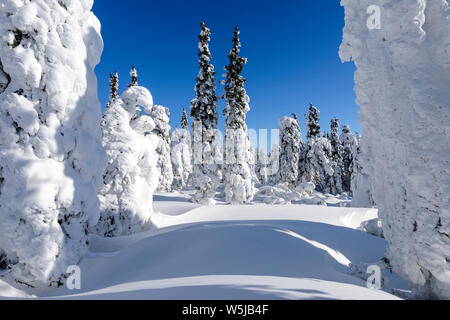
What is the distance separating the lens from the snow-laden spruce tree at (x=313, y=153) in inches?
1139

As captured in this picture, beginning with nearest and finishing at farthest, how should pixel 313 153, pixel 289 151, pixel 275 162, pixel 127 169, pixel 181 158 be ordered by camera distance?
pixel 127 169 < pixel 289 151 < pixel 313 153 < pixel 275 162 < pixel 181 158

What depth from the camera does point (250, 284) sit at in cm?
323

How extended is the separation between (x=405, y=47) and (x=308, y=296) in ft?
15.9

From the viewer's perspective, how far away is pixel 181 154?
4078 cm

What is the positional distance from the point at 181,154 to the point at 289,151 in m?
20.5

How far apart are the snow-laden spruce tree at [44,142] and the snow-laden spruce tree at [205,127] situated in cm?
1118

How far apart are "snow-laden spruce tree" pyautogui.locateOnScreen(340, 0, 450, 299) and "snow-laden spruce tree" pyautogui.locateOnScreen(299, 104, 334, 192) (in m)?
25.6

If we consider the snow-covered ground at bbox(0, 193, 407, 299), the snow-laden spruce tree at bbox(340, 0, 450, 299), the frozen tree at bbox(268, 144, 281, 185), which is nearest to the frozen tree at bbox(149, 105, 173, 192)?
the frozen tree at bbox(268, 144, 281, 185)

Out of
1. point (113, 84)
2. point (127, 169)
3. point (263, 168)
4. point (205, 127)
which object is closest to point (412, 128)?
point (127, 169)

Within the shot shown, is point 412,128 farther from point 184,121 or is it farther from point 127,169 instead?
point 184,121

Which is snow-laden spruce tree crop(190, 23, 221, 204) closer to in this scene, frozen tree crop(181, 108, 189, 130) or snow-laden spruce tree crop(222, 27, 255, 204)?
snow-laden spruce tree crop(222, 27, 255, 204)

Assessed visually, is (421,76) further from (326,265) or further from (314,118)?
(314,118)
